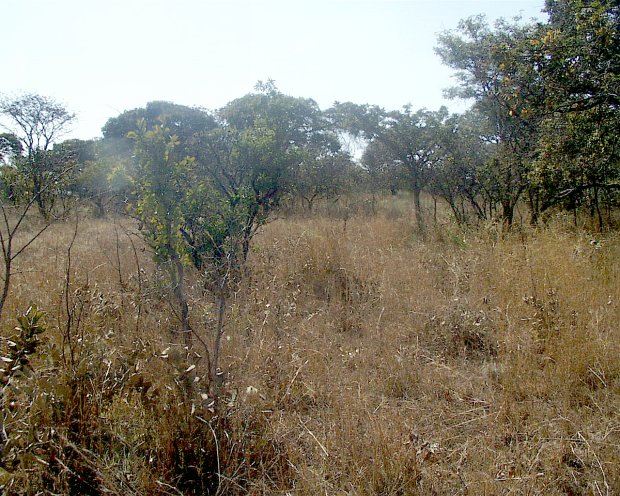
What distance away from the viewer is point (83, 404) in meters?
1.84

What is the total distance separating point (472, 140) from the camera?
22.9 feet

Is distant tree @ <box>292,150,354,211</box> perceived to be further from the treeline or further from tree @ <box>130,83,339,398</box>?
tree @ <box>130,83,339,398</box>

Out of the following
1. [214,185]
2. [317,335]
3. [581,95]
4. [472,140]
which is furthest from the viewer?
[472,140]

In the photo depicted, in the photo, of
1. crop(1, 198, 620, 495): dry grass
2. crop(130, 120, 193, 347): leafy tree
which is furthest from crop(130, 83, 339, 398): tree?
crop(1, 198, 620, 495): dry grass

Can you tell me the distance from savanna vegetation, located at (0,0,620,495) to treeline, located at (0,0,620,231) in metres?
0.04

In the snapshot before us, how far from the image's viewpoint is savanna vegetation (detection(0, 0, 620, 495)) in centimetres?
170

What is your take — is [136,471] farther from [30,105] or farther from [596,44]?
[30,105]

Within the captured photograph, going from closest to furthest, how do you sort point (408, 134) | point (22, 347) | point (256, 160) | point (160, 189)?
1. point (22, 347)
2. point (160, 189)
3. point (256, 160)
4. point (408, 134)

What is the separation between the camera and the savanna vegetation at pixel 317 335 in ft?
5.59

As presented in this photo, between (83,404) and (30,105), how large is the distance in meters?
15.7

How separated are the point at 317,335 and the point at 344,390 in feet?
2.54

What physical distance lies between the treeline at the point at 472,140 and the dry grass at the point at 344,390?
2.93ft

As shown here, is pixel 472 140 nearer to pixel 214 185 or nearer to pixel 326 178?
pixel 214 185

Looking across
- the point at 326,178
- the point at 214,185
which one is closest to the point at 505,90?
the point at 214,185
